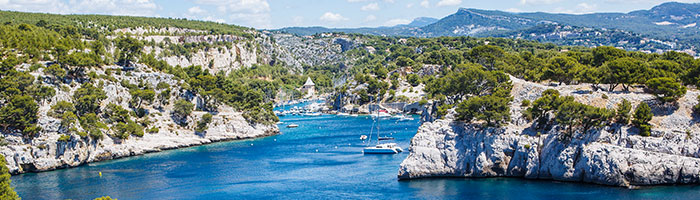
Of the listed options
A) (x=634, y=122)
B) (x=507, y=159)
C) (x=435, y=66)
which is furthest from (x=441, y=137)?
(x=435, y=66)

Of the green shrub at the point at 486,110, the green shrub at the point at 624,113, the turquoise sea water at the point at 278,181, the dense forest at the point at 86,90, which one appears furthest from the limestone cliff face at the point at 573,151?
the dense forest at the point at 86,90

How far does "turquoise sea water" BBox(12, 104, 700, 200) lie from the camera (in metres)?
57.9

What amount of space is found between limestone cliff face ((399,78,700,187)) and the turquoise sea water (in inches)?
46.7

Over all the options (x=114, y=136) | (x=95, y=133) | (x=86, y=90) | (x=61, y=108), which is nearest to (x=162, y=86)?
(x=86, y=90)

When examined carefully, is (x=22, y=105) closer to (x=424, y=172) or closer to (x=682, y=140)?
(x=424, y=172)

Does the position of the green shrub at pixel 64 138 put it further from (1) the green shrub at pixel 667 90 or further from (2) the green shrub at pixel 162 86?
(1) the green shrub at pixel 667 90

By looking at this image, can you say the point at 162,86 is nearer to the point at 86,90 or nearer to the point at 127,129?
the point at 86,90

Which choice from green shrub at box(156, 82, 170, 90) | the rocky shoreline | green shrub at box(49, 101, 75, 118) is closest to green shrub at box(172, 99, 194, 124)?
the rocky shoreline

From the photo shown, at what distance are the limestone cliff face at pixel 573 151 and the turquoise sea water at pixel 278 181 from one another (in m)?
1.19

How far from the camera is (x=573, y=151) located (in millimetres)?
57750

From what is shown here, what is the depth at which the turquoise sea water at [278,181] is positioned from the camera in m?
57.9

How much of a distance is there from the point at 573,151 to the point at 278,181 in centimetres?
3381

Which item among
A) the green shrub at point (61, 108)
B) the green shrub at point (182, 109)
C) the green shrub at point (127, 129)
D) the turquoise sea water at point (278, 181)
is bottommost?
the turquoise sea water at point (278, 181)

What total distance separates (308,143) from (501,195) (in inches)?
2097
